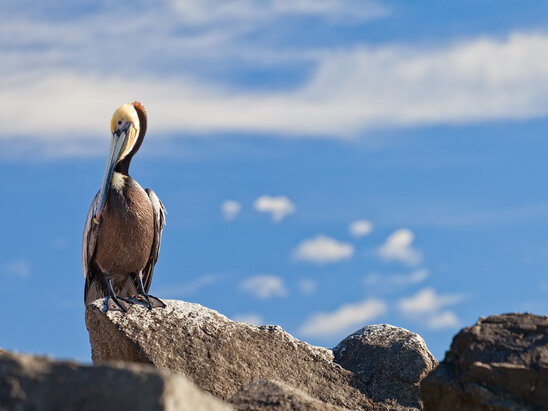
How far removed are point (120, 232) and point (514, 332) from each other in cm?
549

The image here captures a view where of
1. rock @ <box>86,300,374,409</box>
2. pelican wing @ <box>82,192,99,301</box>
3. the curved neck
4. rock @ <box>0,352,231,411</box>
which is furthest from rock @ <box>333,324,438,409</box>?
rock @ <box>0,352,231,411</box>

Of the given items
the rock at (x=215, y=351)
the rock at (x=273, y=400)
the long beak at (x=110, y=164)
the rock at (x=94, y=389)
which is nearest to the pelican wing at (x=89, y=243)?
the long beak at (x=110, y=164)

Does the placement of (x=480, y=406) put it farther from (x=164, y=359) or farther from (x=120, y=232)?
(x=120, y=232)

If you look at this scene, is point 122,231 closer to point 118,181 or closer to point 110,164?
point 118,181

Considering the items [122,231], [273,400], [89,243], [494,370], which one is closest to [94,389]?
[273,400]

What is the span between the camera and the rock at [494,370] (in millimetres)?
5258

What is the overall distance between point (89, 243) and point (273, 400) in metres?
5.12

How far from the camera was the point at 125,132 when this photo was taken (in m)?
10.5

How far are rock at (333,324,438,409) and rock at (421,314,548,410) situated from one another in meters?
2.48

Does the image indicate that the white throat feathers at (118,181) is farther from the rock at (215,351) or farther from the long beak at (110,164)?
the rock at (215,351)

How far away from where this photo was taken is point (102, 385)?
3562 mm

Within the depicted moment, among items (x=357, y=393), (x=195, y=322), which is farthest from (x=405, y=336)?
(x=195, y=322)

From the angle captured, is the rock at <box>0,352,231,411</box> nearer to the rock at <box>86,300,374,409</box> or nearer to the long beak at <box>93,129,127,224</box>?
the rock at <box>86,300,374,409</box>

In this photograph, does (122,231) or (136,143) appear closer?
(122,231)
